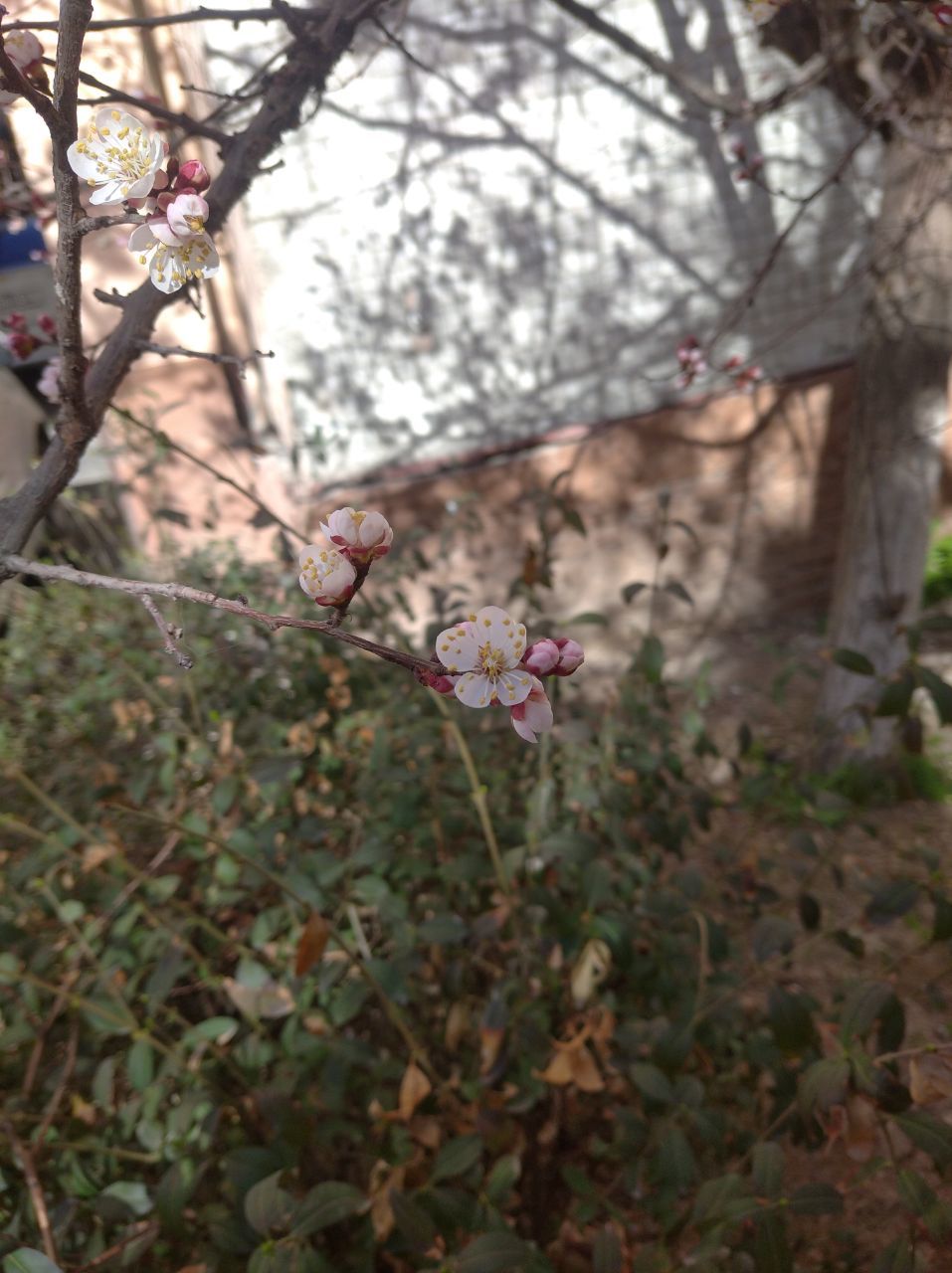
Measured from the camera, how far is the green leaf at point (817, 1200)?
108 cm

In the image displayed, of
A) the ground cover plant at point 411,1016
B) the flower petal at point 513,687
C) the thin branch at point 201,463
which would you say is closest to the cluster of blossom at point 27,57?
the thin branch at point 201,463

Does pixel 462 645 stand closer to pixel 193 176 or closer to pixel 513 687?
pixel 513 687

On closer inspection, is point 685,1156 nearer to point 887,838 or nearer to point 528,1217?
point 528,1217

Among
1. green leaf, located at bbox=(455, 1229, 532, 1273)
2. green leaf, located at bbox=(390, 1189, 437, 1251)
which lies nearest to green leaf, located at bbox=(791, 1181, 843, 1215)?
green leaf, located at bbox=(455, 1229, 532, 1273)

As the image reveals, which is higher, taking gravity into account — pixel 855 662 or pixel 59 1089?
pixel 855 662

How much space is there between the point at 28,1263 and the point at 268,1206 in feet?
0.82

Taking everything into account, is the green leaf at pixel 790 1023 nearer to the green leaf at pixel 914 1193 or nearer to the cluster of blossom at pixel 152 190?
the green leaf at pixel 914 1193

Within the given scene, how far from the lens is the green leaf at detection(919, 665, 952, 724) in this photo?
1517mm

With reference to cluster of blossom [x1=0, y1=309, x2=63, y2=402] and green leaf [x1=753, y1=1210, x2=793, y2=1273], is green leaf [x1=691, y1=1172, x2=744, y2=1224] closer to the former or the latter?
green leaf [x1=753, y1=1210, x2=793, y2=1273]

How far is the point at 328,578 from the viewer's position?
76cm

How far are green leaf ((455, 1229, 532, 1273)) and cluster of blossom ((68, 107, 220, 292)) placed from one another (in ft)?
3.62

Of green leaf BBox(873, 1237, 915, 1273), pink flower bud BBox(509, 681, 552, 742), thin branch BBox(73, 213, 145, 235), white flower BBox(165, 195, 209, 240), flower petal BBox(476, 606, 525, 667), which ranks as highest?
white flower BBox(165, 195, 209, 240)

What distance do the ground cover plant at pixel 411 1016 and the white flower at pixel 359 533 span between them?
1.59 ft

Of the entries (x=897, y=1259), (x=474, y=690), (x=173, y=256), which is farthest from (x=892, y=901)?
(x=173, y=256)
